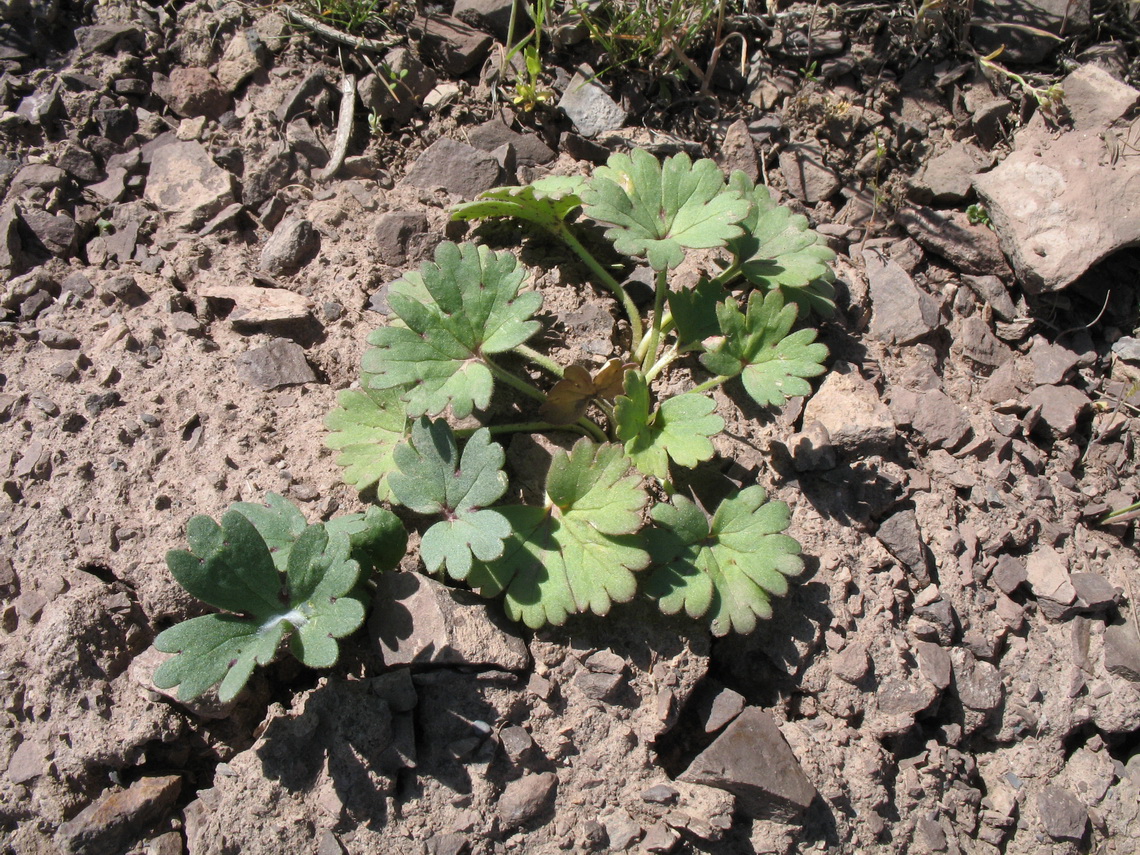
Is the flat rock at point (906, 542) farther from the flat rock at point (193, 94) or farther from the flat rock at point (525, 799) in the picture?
the flat rock at point (193, 94)

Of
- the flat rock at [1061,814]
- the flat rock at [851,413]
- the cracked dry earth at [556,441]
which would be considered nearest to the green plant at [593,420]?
the cracked dry earth at [556,441]

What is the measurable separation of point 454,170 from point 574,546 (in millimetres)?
1640

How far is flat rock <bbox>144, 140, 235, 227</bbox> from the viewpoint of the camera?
3006 mm

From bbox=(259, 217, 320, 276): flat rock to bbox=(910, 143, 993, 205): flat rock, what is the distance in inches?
95.1

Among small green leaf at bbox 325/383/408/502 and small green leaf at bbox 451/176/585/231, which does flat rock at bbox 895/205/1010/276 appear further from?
small green leaf at bbox 325/383/408/502

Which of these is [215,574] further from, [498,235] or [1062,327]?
[1062,327]

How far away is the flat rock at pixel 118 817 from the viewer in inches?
79.4

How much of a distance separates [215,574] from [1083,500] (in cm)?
294

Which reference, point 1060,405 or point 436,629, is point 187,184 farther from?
point 1060,405

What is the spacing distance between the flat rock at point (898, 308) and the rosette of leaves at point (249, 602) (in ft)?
6.98

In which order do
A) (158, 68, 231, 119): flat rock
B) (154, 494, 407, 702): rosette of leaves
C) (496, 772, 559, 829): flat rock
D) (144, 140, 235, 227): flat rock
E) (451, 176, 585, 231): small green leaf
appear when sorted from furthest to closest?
1. (158, 68, 231, 119): flat rock
2. (144, 140, 235, 227): flat rock
3. (451, 176, 585, 231): small green leaf
4. (496, 772, 559, 829): flat rock
5. (154, 494, 407, 702): rosette of leaves

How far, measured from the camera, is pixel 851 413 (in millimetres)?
2738

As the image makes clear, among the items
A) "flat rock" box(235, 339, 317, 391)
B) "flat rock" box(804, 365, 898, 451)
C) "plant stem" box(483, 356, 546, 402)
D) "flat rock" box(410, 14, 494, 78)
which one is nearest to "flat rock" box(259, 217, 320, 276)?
"flat rock" box(235, 339, 317, 391)

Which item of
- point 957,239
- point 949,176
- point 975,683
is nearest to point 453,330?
point 975,683
